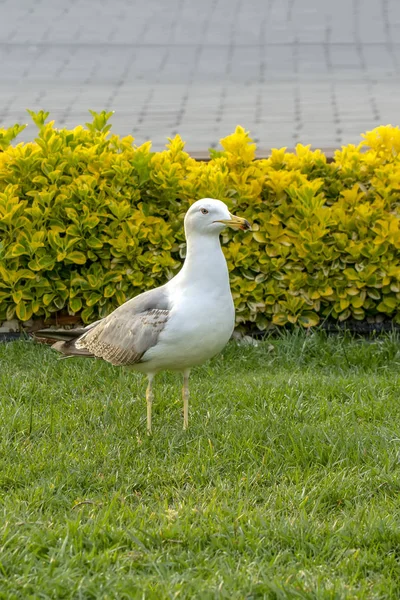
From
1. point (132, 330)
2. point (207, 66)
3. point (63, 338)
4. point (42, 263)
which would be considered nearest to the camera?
point (132, 330)

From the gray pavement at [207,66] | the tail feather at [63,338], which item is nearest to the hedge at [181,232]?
the tail feather at [63,338]

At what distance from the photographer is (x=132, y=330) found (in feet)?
16.0

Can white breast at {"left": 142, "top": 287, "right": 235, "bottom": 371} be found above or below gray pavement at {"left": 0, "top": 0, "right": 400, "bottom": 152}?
below

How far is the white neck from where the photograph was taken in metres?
4.72

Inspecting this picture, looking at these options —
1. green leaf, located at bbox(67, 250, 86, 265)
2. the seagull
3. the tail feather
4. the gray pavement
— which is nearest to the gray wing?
the seagull

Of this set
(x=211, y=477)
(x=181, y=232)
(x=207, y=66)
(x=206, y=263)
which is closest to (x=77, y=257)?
(x=181, y=232)

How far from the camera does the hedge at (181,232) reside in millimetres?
6281

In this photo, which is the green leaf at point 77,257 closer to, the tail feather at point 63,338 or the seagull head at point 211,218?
the tail feather at point 63,338

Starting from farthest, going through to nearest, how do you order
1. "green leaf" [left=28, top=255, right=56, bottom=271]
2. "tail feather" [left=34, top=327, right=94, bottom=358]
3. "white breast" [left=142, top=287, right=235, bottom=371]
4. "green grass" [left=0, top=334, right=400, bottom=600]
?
1. "green leaf" [left=28, top=255, right=56, bottom=271]
2. "tail feather" [left=34, top=327, right=94, bottom=358]
3. "white breast" [left=142, top=287, right=235, bottom=371]
4. "green grass" [left=0, top=334, right=400, bottom=600]

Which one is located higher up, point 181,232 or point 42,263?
point 181,232

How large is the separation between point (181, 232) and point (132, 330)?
157 centimetres

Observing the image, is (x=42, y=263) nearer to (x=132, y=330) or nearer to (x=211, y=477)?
(x=132, y=330)

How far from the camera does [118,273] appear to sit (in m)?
6.36

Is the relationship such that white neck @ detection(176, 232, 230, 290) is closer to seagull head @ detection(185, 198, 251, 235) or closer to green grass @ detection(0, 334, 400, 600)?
seagull head @ detection(185, 198, 251, 235)
